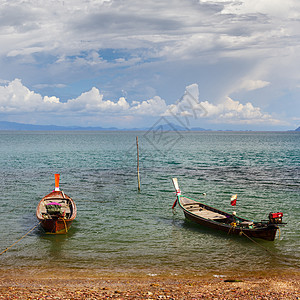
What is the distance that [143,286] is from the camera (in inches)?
628

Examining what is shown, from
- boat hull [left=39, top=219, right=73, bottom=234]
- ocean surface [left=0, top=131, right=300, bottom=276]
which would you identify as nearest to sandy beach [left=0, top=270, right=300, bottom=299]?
ocean surface [left=0, top=131, right=300, bottom=276]

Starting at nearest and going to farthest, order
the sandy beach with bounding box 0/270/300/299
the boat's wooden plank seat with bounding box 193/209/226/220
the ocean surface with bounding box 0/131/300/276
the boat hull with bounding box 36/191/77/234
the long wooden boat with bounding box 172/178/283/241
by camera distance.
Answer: the sandy beach with bounding box 0/270/300/299
the ocean surface with bounding box 0/131/300/276
the long wooden boat with bounding box 172/178/283/241
the boat hull with bounding box 36/191/77/234
the boat's wooden plank seat with bounding box 193/209/226/220

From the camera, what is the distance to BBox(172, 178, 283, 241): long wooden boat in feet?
73.4

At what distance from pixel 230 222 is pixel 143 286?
1176 cm

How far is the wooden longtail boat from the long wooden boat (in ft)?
32.4

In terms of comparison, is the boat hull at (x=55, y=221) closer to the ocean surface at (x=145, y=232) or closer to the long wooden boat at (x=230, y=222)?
the ocean surface at (x=145, y=232)

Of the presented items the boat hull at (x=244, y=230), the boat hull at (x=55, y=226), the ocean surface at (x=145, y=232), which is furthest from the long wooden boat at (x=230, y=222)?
the boat hull at (x=55, y=226)

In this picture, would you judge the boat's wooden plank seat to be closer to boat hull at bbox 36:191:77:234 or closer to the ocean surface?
the ocean surface

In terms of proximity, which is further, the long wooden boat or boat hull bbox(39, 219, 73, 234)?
boat hull bbox(39, 219, 73, 234)

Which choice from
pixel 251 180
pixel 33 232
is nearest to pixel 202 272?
pixel 33 232

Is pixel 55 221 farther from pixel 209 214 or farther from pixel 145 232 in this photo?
pixel 209 214

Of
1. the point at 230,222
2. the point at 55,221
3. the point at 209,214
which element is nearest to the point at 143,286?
the point at 55,221

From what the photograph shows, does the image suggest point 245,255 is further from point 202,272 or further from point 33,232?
point 33,232

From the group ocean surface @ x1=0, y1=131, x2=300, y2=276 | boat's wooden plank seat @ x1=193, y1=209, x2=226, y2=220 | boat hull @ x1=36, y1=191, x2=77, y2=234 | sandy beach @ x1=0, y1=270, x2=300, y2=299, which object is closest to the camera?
sandy beach @ x1=0, y1=270, x2=300, y2=299
